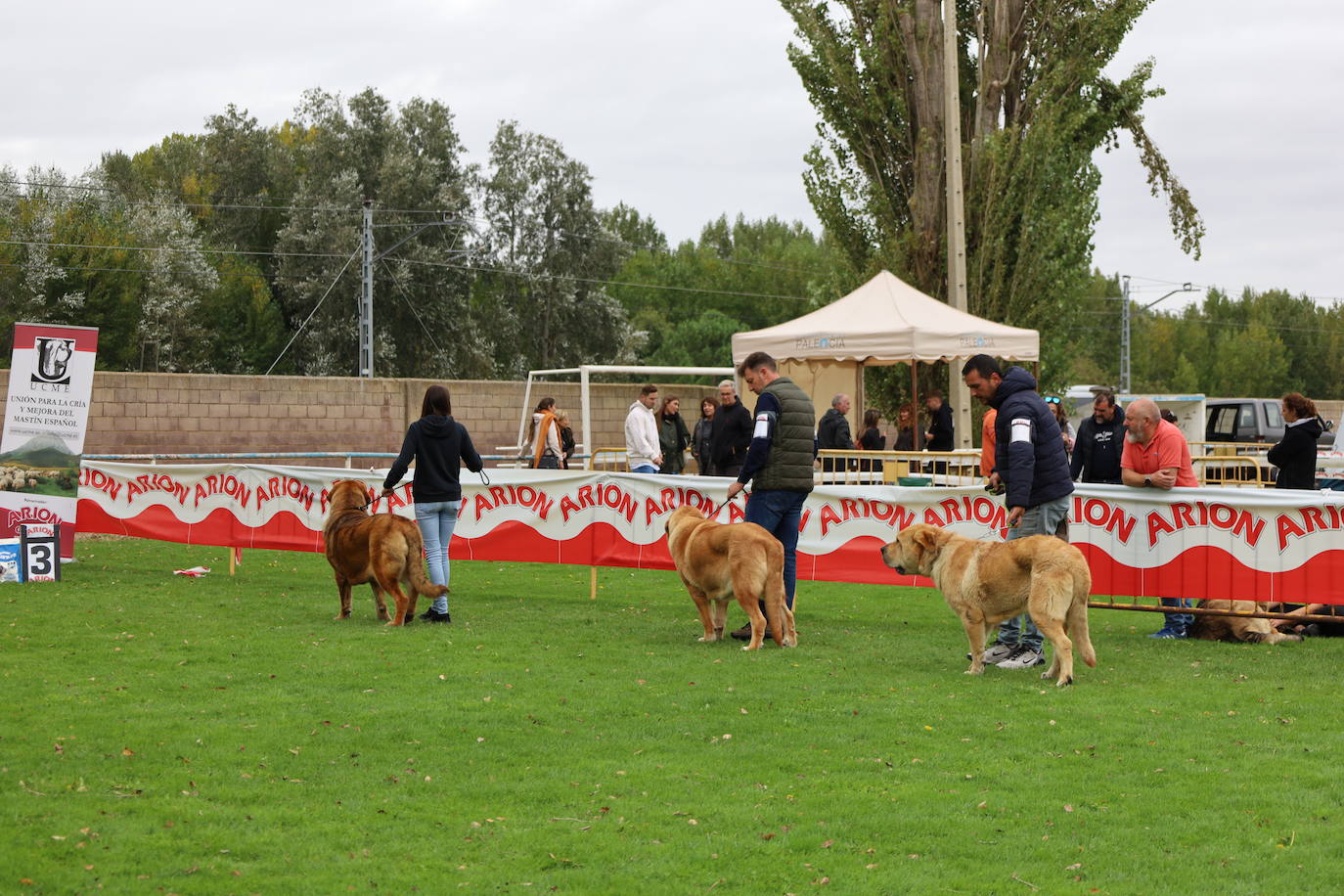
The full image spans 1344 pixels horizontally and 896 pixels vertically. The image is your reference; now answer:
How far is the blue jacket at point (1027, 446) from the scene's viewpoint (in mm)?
8828

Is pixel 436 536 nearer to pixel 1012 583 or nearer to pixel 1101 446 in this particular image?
pixel 1012 583

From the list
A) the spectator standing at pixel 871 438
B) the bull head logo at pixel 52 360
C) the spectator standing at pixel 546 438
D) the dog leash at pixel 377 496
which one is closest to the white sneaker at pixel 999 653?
the dog leash at pixel 377 496

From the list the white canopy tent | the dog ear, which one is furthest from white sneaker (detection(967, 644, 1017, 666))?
the white canopy tent

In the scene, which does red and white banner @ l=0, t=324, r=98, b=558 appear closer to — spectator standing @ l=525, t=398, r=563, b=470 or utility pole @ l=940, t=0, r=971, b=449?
spectator standing @ l=525, t=398, r=563, b=470

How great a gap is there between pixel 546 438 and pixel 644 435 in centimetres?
136

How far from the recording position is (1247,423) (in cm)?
3244

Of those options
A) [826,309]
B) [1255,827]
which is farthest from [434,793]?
[826,309]

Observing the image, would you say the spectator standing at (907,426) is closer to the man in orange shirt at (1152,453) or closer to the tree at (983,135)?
the tree at (983,135)

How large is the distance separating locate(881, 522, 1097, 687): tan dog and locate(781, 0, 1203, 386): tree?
16.8m

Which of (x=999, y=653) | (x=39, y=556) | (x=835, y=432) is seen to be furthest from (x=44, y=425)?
(x=999, y=653)

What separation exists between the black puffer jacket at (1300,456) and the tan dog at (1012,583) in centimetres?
405

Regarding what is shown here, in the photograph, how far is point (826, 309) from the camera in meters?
19.5

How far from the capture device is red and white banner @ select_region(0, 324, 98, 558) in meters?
14.1

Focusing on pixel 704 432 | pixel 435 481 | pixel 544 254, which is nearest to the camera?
pixel 435 481
